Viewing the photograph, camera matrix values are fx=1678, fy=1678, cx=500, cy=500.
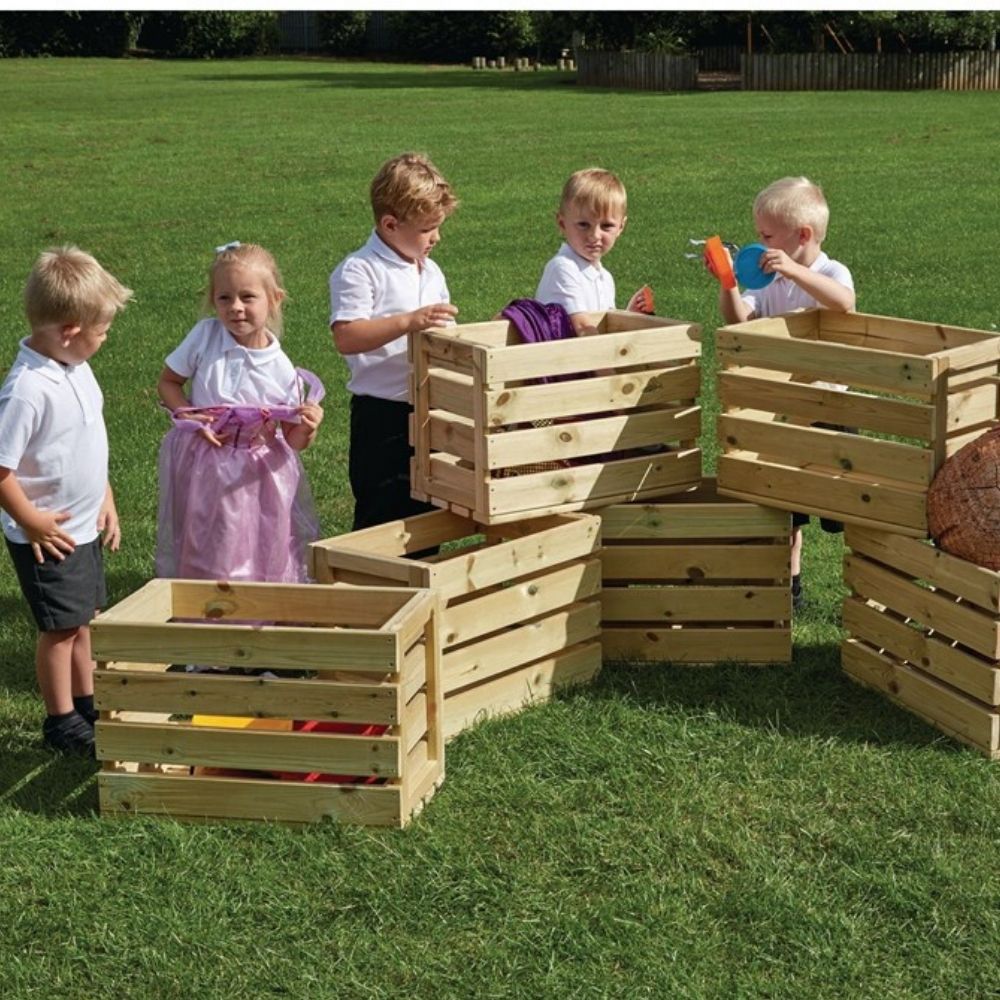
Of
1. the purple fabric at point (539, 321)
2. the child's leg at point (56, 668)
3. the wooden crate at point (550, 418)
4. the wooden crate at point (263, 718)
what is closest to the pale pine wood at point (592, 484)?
the wooden crate at point (550, 418)

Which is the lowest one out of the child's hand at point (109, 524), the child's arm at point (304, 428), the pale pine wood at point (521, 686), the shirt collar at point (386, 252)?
the pale pine wood at point (521, 686)

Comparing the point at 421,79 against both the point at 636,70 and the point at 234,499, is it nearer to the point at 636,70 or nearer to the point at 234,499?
the point at 636,70

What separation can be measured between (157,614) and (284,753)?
747mm

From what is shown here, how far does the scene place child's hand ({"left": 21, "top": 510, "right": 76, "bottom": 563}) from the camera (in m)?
5.34

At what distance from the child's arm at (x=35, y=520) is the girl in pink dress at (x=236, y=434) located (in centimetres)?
75

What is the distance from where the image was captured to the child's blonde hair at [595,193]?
6.36 metres

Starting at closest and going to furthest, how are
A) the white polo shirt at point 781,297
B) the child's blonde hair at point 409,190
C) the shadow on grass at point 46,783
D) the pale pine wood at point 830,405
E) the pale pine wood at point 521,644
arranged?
the shadow on grass at point 46,783 < the pale pine wood at point 521,644 < the pale pine wood at point 830,405 < the child's blonde hair at point 409,190 < the white polo shirt at point 781,297

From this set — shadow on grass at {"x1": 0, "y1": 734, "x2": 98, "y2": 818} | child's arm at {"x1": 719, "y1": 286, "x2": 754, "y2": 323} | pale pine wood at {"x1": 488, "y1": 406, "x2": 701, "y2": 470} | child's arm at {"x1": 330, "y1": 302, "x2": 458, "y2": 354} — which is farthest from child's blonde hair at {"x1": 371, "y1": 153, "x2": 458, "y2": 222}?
shadow on grass at {"x1": 0, "y1": 734, "x2": 98, "y2": 818}

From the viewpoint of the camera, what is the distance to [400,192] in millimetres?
6176

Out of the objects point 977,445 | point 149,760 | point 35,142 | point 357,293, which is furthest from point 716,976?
point 35,142

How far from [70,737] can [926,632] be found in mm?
2925

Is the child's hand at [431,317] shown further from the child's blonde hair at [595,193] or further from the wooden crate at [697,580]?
the wooden crate at [697,580]

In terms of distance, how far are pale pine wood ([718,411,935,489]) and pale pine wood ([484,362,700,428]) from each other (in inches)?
9.0

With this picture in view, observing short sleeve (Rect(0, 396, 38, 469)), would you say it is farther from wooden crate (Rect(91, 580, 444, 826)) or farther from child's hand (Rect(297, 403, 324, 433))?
child's hand (Rect(297, 403, 324, 433))
